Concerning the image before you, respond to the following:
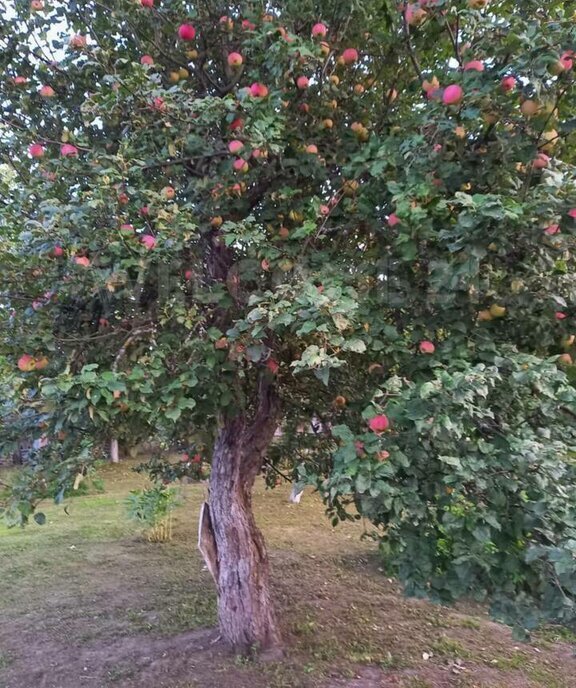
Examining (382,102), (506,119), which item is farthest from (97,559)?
(506,119)

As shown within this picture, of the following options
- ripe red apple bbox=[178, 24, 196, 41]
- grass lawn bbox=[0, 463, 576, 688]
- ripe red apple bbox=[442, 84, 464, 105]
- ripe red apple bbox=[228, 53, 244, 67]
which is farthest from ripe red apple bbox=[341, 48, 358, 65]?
grass lawn bbox=[0, 463, 576, 688]

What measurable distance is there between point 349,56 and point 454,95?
3.52 ft

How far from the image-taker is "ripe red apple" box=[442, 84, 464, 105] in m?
2.24

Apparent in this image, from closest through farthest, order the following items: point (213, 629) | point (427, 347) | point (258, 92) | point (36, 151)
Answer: point (427, 347)
point (258, 92)
point (36, 151)
point (213, 629)

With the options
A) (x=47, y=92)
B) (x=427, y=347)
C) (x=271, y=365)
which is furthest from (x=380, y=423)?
(x=47, y=92)

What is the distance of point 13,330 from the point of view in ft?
8.75

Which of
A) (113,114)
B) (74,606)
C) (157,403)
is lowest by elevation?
(74,606)

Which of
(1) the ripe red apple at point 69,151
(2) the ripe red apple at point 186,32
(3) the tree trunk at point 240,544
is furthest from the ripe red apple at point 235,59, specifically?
(3) the tree trunk at point 240,544

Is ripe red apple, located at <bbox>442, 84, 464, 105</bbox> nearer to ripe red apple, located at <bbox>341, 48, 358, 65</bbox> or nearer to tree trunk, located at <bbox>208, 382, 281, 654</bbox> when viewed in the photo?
ripe red apple, located at <bbox>341, 48, 358, 65</bbox>

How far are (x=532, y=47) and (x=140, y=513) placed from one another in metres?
3.74

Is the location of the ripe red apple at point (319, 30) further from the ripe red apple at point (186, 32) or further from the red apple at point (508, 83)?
the red apple at point (508, 83)

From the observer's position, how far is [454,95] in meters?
2.24

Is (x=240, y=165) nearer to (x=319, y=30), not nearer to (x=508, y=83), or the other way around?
(x=319, y=30)

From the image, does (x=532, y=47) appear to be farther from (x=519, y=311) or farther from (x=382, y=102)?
(x=382, y=102)
